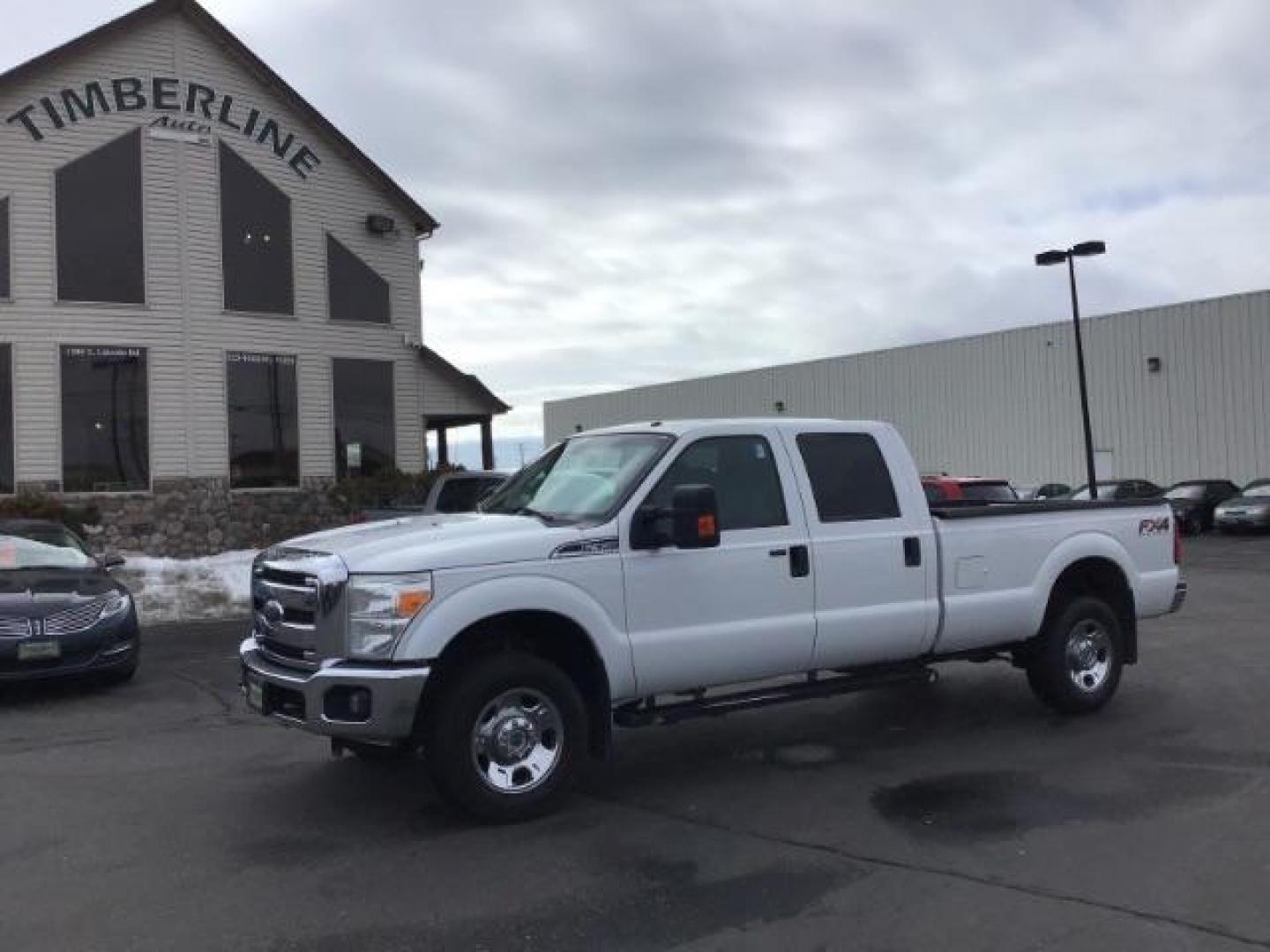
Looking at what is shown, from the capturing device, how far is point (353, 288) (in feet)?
75.3

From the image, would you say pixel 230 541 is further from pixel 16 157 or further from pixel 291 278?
pixel 16 157

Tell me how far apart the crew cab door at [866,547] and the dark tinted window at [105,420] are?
16.3 meters

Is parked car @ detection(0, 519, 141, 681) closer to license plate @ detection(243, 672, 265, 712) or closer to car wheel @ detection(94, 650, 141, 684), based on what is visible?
car wheel @ detection(94, 650, 141, 684)

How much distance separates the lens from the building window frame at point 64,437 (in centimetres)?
1962

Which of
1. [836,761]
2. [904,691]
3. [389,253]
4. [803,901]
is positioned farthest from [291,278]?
[803,901]

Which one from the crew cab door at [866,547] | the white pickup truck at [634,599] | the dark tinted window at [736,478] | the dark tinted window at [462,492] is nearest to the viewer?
the white pickup truck at [634,599]

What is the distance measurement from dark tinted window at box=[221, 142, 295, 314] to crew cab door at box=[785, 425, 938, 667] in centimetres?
1669

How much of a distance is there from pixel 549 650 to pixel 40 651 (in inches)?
212

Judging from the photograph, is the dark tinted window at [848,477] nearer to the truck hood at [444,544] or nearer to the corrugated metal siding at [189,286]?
the truck hood at [444,544]

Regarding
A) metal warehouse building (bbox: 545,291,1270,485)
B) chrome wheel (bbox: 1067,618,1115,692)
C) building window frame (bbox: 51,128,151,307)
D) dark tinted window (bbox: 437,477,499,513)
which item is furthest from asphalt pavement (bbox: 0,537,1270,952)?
metal warehouse building (bbox: 545,291,1270,485)

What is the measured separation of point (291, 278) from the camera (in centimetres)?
2211

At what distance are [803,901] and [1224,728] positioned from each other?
424cm

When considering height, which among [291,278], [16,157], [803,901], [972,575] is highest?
[16,157]

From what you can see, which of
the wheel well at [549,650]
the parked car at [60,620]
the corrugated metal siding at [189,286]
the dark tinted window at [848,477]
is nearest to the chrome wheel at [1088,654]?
the dark tinted window at [848,477]
